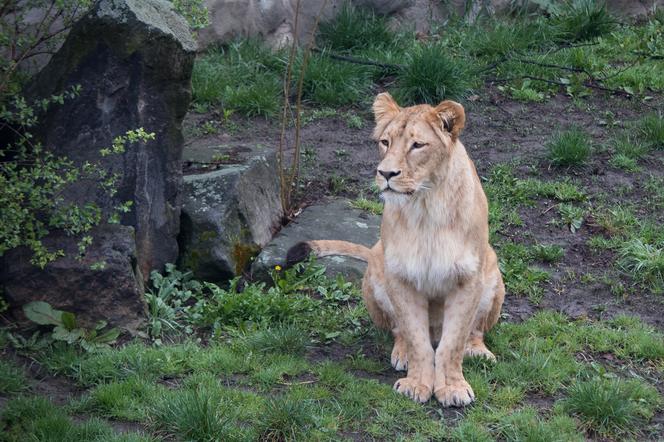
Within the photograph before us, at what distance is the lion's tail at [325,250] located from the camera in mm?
6996

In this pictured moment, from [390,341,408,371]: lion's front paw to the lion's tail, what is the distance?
35.0 inches

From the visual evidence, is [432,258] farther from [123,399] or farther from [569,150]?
[569,150]

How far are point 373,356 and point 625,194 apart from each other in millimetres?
3773

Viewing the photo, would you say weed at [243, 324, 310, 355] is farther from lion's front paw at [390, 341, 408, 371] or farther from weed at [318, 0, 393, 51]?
weed at [318, 0, 393, 51]

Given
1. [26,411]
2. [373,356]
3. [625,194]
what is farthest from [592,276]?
[26,411]

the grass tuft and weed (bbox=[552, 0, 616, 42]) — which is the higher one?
weed (bbox=[552, 0, 616, 42])

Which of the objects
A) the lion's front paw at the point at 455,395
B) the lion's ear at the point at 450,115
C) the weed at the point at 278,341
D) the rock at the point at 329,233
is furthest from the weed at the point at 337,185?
the lion's front paw at the point at 455,395

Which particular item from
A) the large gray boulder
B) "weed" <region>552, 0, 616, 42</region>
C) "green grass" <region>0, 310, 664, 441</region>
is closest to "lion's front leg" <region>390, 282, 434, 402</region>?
"green grass" <region>0, 310, 664, 441</region>

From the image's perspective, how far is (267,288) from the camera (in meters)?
7.43

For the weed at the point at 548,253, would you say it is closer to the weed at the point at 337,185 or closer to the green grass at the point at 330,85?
the weed at the point at 337,185

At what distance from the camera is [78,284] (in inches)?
251

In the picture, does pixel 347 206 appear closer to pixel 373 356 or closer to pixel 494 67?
pixel 373 356

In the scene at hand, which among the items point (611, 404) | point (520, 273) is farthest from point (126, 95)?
point (611, 404)

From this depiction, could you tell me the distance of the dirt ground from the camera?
7395mm
